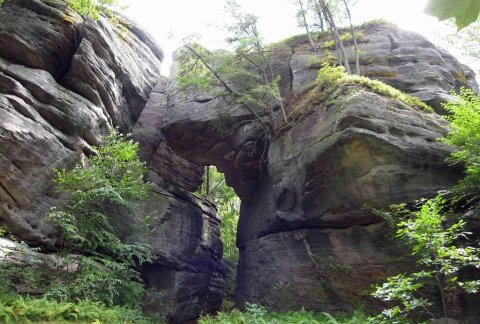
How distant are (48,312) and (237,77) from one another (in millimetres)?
10507

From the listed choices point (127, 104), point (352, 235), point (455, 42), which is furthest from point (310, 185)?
point (455, 42)

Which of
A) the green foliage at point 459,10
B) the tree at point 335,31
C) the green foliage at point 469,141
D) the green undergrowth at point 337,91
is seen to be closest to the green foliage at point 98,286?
the green undergrowth at point 337,91

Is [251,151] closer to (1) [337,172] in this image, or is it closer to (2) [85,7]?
(1) [337,172]

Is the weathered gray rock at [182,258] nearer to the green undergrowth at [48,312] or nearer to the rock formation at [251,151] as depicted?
the rock formation at [251,151]

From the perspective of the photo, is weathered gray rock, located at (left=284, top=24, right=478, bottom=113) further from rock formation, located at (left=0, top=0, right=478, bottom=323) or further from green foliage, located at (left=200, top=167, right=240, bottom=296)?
green foliage, located at (left=200, top=167, right=240, bottom=296)

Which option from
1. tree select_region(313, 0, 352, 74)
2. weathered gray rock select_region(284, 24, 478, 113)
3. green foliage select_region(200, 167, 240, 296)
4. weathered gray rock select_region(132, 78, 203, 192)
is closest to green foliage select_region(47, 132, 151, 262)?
weathered gray rock select_region(132, 78, 203, 192)

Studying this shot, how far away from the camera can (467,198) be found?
9.60 m

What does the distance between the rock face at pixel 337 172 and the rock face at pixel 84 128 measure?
2696mm

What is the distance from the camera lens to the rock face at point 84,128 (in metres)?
9.98

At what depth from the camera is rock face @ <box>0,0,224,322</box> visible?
9.98 metres

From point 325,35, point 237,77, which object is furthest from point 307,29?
point 237,77

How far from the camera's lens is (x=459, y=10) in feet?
3.34

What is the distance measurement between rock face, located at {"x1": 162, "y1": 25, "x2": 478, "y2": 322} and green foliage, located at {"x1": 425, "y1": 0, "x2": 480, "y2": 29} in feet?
31.5

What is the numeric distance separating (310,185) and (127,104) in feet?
29.5
